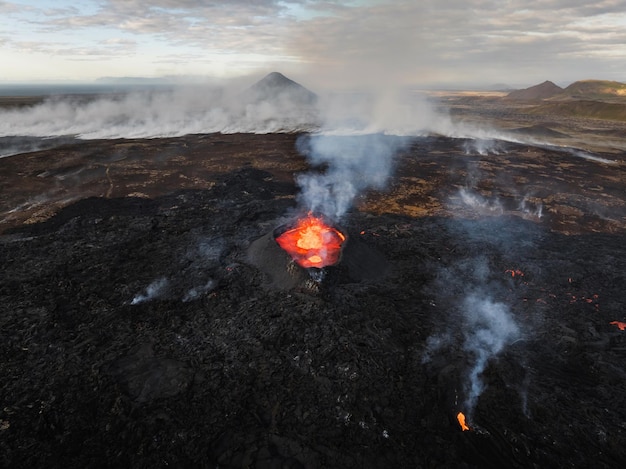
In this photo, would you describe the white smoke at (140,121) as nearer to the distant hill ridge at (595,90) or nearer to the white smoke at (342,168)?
the white smoke at (342,168)

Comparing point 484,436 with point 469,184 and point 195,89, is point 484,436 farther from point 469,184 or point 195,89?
point 195,89

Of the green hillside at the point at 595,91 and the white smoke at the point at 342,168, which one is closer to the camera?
the white smoke at the point at 342,168

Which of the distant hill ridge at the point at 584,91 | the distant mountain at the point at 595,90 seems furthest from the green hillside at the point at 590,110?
the distant mountain at the point at 595,90

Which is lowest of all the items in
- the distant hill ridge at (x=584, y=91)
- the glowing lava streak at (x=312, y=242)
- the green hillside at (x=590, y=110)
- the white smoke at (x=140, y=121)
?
the white smoke at (x=140, y=121)

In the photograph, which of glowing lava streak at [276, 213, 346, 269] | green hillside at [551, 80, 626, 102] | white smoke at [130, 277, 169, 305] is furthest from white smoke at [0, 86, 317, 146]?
green hillside at [551, 80, 626, 102]

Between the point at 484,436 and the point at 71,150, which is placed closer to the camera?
the point at 484,436

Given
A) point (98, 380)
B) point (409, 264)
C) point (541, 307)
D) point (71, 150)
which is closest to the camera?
point (98, 380)

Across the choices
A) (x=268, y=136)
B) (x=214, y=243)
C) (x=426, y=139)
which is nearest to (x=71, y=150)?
(x=268, y=136)
